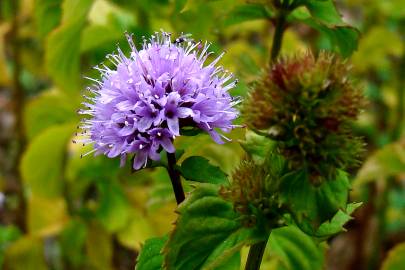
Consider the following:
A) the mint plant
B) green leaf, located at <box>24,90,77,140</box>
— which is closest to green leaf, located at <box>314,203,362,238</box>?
the mint plant

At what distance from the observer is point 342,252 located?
250 centimetres

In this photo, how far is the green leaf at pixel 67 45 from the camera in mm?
1253

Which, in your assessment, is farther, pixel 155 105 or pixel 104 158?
pixel 104 158

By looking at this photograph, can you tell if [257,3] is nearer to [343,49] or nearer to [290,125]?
[343,49]

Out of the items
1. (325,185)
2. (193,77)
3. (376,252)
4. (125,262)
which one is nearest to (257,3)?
(193,77)

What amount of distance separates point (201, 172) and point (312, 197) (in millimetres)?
150

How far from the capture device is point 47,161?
6.10 feet

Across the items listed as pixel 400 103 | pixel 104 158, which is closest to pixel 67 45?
pixel 104 158

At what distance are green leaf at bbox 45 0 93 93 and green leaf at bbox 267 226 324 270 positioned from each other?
522 mm

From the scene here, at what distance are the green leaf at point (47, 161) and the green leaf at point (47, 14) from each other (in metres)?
0.34

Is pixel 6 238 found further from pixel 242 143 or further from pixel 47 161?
pixel 242 143

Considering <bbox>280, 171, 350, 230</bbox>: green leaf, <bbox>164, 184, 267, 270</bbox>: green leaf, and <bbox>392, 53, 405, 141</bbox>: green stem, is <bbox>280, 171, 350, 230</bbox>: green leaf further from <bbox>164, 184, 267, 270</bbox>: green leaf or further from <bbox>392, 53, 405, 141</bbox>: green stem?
<bbox>392, 53, 405, 141</bbox>: green stem

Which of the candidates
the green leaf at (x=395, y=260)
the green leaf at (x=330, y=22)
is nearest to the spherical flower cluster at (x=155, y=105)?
the green leaf at (x=330, y=22)

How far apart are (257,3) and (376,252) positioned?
124 centimetres
